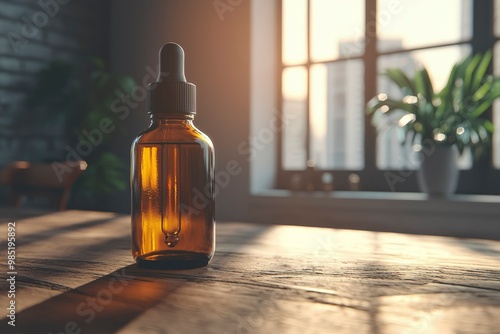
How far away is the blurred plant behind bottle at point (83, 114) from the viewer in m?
3.63

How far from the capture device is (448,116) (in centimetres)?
261

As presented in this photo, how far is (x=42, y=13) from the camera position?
3762 millimetres

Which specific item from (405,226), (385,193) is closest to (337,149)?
(385,193)

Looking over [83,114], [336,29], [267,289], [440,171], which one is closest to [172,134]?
[267,289]

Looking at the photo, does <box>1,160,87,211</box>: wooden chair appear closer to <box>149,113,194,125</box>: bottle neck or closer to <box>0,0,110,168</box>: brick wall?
<box>149,113,194,125</box>: bottle neck

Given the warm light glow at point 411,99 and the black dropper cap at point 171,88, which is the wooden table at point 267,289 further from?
the warm light glow at point 411,99

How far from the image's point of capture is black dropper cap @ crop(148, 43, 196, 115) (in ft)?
1.86

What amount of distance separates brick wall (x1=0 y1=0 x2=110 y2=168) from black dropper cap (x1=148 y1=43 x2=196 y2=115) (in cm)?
333

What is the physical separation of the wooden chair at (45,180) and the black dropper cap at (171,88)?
137cm

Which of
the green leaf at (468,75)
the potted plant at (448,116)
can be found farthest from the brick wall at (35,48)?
the green leaf at (468,75)

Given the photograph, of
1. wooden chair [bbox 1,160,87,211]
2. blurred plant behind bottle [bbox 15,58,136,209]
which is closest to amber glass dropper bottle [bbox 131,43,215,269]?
wooden chair [bbox 1,160,87,211]

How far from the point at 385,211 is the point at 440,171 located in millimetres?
369

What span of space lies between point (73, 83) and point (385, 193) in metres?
→ 2.57

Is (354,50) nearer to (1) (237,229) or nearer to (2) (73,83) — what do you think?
(2) (73,83)
